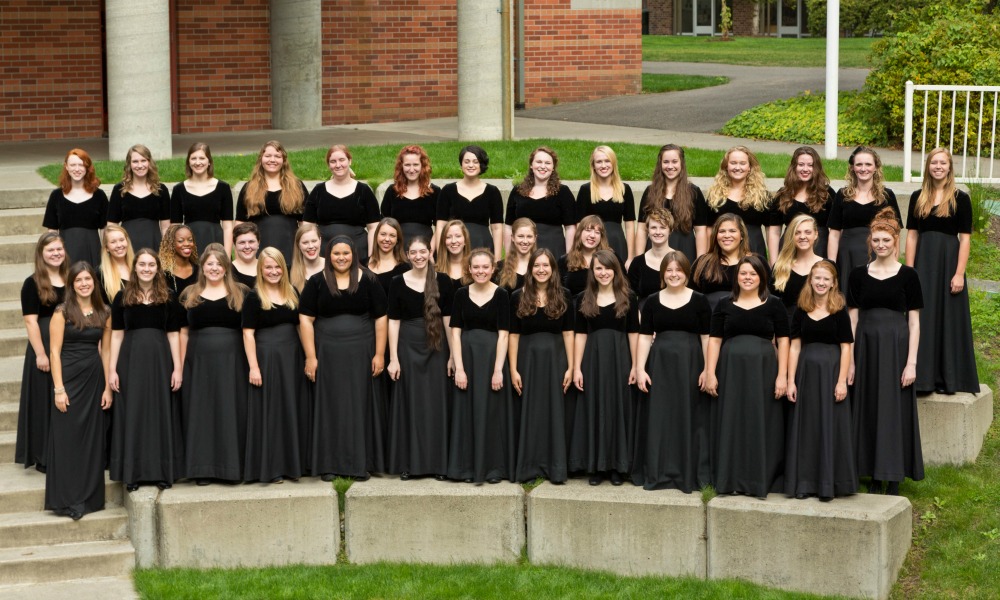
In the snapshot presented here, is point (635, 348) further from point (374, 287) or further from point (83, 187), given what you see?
point (83, 187)

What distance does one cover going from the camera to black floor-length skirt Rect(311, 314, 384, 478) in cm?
930

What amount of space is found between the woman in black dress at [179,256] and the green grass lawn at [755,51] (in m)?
21.2

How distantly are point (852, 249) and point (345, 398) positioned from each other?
3.56 m

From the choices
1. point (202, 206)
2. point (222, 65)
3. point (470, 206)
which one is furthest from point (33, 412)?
point (222, 65)

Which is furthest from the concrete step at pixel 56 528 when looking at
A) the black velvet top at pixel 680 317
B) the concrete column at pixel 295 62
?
the concrete column at pixel 295 62

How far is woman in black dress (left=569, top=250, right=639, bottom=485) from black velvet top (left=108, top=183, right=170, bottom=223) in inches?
127

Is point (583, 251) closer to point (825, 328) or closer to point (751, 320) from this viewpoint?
point (751, 320)

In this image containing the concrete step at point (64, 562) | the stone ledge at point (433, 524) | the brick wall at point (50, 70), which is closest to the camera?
the concrete step at point (64, 562)

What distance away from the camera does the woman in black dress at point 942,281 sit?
9766 mm

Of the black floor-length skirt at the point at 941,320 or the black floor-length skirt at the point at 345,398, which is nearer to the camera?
the black floor-length skirt at the point at 345,398

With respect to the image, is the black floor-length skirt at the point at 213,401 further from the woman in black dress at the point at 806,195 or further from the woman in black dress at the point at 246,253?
the woman in black dress at the point at 806,195

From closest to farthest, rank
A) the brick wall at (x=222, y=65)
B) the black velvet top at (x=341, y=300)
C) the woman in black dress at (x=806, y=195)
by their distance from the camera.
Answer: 1. the black velvet top at (x=341, y=300)
2. the woman in black dress at (x=806, y=195)
3. the brick wall at (x=222, y=65)

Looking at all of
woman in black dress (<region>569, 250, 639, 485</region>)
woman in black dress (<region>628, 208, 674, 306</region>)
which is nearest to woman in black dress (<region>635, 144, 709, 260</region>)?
woman in black dress (<region>628, 208, 674, 306</region>)

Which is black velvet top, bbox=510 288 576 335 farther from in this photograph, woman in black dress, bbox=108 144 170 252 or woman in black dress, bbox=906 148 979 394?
woman in black dress, bbox=108 144 170 252
